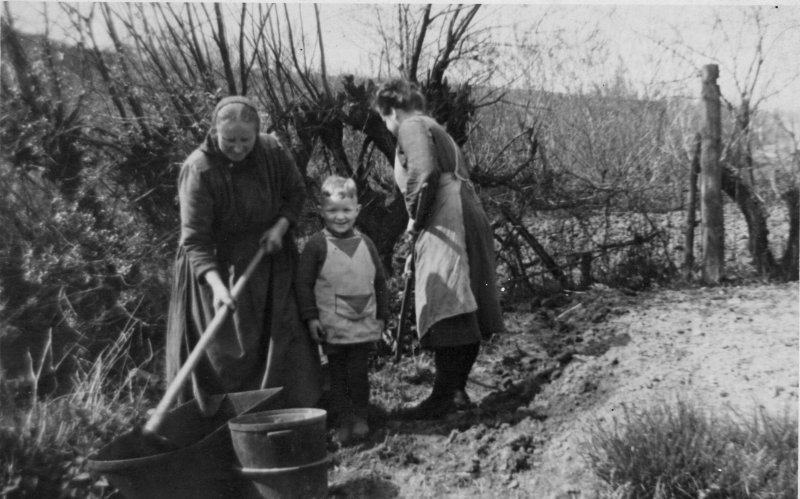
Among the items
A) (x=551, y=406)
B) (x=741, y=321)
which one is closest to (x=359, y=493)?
(x=551, y=406)

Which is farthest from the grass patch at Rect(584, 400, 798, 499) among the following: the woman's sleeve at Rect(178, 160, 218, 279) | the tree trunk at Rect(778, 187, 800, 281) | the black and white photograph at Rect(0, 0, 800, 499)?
the tree trunk at Rect(778, 187, 800, 281)

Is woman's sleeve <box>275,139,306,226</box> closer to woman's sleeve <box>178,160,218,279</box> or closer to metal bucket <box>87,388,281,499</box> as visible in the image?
woman's sleeve <box>178,160,218,279</box>

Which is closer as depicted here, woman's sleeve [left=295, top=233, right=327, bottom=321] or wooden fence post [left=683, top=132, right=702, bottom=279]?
woman's sleeve [left=295, top=233, right=327, bottom=321]

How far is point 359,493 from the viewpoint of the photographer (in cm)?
390

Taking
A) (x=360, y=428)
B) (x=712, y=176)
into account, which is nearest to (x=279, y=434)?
(x=360, y=428)

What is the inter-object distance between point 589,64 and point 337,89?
2609 mm

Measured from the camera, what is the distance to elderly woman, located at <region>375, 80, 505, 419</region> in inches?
172

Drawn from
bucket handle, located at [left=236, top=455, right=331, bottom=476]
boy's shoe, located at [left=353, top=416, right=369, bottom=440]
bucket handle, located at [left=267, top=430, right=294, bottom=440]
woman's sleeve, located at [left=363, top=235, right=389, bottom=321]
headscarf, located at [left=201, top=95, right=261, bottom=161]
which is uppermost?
headscarf, located at [left=201, top=95, right=261, bottom=161]

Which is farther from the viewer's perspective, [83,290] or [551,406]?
[83,290]

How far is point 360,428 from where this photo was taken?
4395 mm

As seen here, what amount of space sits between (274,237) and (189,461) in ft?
4.05

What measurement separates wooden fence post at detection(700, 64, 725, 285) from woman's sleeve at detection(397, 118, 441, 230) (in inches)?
110

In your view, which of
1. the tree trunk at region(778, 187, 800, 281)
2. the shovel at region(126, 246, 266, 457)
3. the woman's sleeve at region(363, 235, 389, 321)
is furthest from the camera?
the tree trunk at region(778, 187, 800, 281)

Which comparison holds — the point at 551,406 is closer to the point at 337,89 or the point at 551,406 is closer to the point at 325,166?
the point at 325,166
